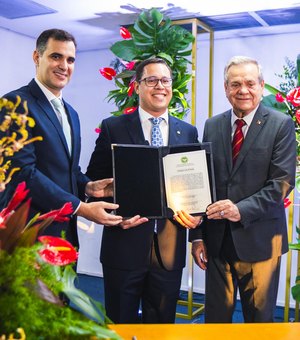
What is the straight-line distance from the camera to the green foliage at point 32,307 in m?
0.95

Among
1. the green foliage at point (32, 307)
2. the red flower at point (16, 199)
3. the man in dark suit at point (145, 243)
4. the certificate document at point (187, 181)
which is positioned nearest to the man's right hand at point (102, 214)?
the man in dark suit at point (145, 243)

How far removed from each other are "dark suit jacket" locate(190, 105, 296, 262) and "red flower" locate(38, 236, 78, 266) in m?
1.45

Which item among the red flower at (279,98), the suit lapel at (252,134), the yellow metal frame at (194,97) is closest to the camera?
the suit lapel at (252,134)

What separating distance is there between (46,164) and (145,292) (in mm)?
857

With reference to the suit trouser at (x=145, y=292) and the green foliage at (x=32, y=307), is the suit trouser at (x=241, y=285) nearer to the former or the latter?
the suit trouser at (x=145, y=292)

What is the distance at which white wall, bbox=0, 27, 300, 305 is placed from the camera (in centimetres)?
464

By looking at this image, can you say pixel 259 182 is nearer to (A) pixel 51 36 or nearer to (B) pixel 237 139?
(B) pixel 237 139

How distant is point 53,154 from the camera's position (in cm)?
236

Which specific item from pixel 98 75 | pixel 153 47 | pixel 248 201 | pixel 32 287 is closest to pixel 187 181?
pixel 248 201

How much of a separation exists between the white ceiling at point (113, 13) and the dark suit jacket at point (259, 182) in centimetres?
157

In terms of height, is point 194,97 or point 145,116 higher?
point 194,97

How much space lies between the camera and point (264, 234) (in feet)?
8.30

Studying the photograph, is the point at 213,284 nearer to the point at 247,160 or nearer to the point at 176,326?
the point at 247,160

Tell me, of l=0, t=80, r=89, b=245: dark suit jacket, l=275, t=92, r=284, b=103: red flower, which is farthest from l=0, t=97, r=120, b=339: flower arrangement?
l=275, t=92, r=284, b=103: red flower
